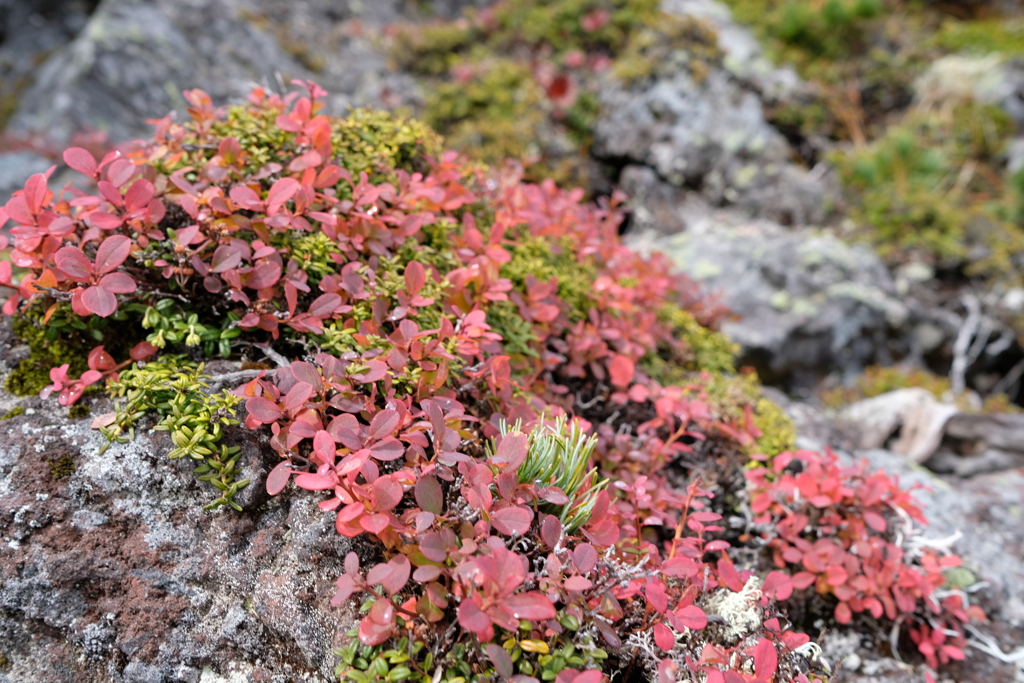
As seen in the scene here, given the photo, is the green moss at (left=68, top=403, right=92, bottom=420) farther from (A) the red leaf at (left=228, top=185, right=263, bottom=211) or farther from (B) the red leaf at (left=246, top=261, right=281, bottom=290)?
(A) the red leaf at (left=228, top=185, right=263, bottom=211)

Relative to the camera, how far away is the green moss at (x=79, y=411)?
1797 millimetres

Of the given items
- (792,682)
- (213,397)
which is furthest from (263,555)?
(792,682)

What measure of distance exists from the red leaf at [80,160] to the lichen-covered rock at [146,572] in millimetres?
842

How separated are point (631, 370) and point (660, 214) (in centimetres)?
423

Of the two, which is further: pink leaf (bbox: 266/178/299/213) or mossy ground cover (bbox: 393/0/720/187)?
mossy ground cover (bbox: 393/0/720/187)

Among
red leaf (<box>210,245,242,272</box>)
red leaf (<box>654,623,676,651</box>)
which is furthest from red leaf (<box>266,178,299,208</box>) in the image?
red leaf (<box>654,623,676,651</box>)

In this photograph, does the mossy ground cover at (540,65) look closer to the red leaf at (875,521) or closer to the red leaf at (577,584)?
the red leaf at (875,521)

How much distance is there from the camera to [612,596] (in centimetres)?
154

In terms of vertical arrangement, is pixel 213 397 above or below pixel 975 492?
above

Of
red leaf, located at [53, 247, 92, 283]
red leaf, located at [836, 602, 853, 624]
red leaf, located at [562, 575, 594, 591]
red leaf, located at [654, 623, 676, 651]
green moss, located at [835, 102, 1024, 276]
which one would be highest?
green moss, located at [835, 102, 1024, 276]

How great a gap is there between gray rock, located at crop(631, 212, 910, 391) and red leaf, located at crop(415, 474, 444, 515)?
4032 millimetres

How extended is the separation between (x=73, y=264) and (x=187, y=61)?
6.07 meters

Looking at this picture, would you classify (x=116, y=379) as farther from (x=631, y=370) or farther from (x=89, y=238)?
(x=631, y=370)

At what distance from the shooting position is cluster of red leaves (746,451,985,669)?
2303 mm
